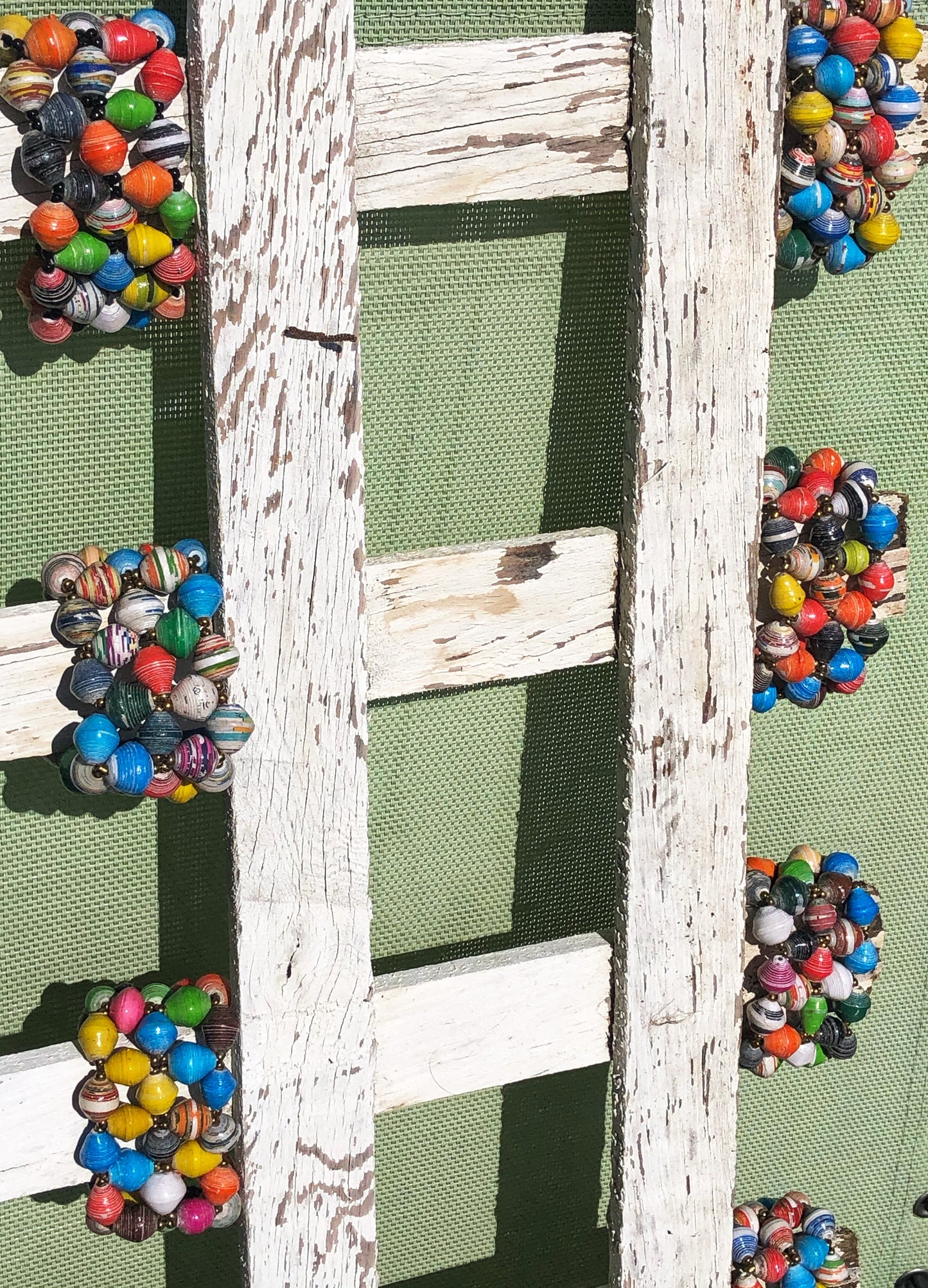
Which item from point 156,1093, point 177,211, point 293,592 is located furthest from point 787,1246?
point 177,211

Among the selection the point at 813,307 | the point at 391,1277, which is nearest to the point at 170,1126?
the point at 391,1277

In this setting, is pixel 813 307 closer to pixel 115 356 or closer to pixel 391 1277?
pixel 115 356

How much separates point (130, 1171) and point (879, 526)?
69 cm

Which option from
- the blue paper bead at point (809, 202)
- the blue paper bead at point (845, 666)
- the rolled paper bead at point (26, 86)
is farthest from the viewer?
the blue paper bead at point (845, 666)

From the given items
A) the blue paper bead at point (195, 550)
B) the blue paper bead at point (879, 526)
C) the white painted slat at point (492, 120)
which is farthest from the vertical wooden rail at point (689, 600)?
the blue paper bead at point (195, 550)

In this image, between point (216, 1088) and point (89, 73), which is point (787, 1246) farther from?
point (89, 73)

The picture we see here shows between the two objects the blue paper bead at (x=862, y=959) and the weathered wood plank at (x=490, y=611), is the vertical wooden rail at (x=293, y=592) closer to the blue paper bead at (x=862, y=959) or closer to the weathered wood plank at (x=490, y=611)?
the weathered wood plank at (x=490, y=611)

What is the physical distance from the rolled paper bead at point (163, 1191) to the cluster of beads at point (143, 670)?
264 millimetres

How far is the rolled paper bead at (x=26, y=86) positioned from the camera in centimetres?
75

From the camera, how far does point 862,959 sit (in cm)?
112

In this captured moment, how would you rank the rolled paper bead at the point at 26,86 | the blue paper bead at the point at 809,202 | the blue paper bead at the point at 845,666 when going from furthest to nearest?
1. the blue paper bead at the point at 845,666
2. the blue paper bead at the point at 809,202
3. the rolled paper bead at the point at 26,86

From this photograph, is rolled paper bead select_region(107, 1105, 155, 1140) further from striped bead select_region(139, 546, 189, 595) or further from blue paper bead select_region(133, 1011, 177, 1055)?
striped bead select_region(139, 546, 189, 595)

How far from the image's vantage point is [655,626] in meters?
0.97

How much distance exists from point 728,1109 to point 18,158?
81 centimetres
